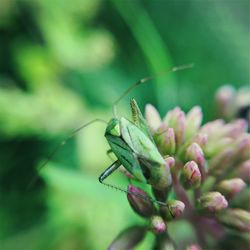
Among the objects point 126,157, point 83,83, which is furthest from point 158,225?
point 83,83

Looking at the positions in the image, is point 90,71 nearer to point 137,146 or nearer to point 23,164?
point 23,164

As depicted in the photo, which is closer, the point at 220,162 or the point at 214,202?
the point at 214,202

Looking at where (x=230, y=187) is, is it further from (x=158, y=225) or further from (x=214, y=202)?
(x=158, y=225)

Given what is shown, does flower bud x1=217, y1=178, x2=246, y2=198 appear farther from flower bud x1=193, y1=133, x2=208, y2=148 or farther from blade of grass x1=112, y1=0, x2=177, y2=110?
blade of grass x1=112, y1=0, x2=177, y2=110

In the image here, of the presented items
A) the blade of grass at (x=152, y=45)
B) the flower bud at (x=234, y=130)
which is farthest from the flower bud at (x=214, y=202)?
the blade of grass at (x=152, y=45)

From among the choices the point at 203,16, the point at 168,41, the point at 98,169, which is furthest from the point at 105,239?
the point at 203,16

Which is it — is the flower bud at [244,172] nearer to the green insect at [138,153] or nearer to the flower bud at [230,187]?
the flower bud at [230,187]
